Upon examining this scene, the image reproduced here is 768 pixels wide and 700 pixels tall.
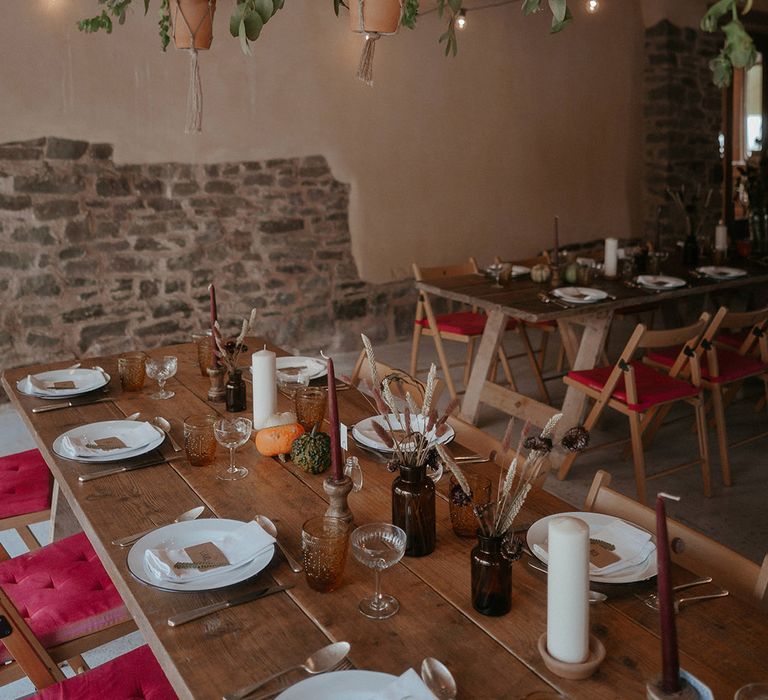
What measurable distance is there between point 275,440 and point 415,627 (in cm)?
86

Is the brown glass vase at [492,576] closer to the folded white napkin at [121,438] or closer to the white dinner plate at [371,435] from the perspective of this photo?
the white dinner plate at [371,435]

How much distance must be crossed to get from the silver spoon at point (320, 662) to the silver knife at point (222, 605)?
221mm

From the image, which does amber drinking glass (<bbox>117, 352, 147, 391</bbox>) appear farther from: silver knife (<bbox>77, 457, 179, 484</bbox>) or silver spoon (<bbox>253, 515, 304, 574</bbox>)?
silver spoon (<bbox>253, 515, 304, 574</bbox>)

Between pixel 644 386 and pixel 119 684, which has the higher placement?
pixel 644 386

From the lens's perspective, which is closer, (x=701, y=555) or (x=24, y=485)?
(x=701, y=555)

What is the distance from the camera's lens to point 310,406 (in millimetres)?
2398

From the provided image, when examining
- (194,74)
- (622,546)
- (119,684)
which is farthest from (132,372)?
(622,546)

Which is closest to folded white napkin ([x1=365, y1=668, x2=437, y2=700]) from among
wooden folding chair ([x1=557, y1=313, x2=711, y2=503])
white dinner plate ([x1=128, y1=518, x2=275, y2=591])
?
white dinner plate ([x1=128, y1=518, x2=275, y2=591])

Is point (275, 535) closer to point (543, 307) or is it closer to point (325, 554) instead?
point (325, 554)

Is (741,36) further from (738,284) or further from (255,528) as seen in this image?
(738,284)

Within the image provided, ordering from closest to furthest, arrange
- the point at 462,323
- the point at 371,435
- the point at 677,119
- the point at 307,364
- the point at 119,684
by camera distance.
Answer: the point at 119,684 < the point at 371,435 < the point at 307,364 < the point at 462,323 < the point at 677,119

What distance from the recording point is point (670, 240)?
7.75 meters

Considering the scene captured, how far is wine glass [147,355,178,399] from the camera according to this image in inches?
108

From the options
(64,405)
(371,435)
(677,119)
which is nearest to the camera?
(371,435)
